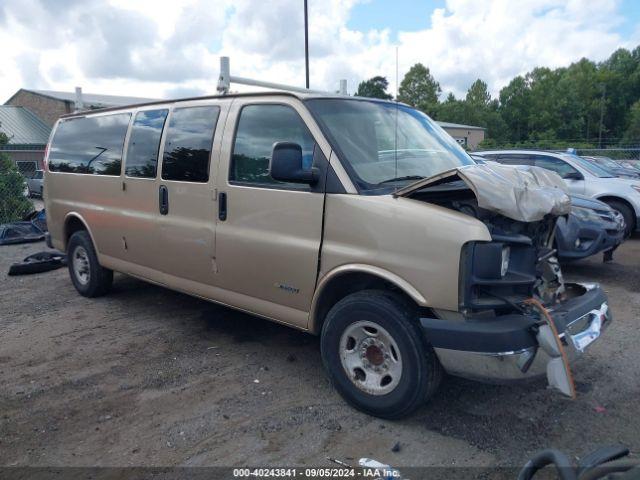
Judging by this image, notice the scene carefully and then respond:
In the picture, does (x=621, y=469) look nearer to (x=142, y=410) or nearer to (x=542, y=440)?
(x=542, y=440)

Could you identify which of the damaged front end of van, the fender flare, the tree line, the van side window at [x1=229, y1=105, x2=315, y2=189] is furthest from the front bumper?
the tree line

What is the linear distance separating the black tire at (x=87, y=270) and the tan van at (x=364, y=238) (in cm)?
123

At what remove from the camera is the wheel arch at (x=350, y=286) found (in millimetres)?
3430

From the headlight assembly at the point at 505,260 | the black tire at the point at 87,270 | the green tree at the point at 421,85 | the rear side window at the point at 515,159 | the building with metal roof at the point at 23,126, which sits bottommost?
the black tire at the point at 87,270

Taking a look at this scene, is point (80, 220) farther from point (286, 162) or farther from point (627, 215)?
point (627, 215)

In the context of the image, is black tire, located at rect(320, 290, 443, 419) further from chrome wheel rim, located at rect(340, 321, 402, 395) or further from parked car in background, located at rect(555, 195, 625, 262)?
parked car in background, located at rect(555, 195, 625, 262)

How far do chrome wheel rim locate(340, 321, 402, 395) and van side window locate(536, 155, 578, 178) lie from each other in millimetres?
8395

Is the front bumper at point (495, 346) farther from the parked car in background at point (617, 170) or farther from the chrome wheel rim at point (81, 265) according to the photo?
the parked car in background at point (617, 170)

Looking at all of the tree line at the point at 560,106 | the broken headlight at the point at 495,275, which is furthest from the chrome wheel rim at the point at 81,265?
the tree line at the point at 560,106

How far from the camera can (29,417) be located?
3871 mm

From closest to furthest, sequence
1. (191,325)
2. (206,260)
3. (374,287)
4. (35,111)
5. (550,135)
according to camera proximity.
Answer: (374,287) → (206,260) → (191,325) → (35,111) → (550,135)

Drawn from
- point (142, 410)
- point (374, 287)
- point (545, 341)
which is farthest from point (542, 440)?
point (142, 410)

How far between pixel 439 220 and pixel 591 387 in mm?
1948

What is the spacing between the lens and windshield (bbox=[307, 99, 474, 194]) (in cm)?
387
